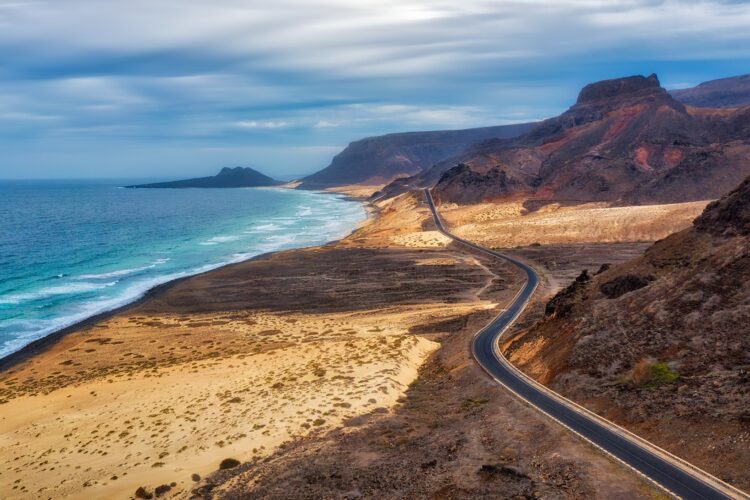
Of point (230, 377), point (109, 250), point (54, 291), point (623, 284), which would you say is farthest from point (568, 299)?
point (109, 250)

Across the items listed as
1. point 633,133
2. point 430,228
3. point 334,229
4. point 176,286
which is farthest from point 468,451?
point 633,133

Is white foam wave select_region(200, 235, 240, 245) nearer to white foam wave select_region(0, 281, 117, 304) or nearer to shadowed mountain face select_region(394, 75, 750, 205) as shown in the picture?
white foam wave select_region(0, 281, 117, 304)

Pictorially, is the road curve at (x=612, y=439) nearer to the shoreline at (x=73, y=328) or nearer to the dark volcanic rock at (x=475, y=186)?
the shoreline at (x=73, y=328)

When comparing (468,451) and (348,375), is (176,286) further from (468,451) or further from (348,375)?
(468,451)

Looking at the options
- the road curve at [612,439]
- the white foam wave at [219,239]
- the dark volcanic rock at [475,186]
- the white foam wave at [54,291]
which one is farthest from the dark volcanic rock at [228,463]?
the dark volcanic rock at [475,186]

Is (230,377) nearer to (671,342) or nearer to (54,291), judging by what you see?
(671,342)
